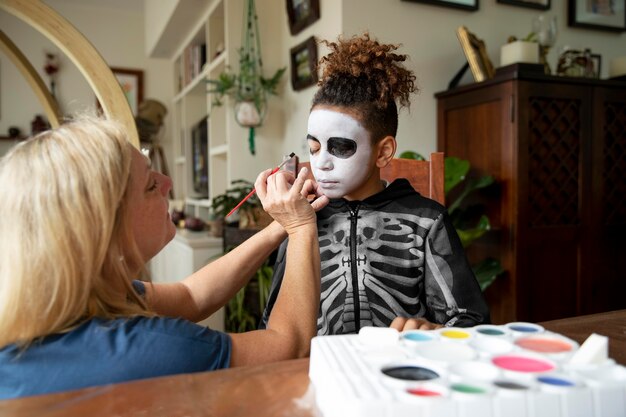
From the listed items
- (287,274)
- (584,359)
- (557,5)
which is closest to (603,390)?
(584,359)

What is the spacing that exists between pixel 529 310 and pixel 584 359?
1956 mm

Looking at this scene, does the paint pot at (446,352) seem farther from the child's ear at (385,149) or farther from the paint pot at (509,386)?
the child's ear at (385,149)

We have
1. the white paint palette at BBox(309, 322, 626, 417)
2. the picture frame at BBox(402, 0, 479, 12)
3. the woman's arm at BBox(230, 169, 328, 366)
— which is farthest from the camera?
the picture frame at BBox(402, 0, 479, 12)

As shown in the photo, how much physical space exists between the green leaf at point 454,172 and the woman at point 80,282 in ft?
5.32

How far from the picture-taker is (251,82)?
9.70 ft

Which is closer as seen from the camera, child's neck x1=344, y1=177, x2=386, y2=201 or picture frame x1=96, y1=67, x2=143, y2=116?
child's neck x1=344, y1=177, x2=386, y2=201

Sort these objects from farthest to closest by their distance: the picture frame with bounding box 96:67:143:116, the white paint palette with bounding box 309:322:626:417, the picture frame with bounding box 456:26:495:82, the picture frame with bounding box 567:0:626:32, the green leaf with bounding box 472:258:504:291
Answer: the picture frame with bounding box 96:67:143:116, the picture frame with bounding box 567:0:626:32, the picture frame with bounding box 456:26:495:82, the green leaf with bounding box 472:258:504:291, the white paint palette with bounding box 309:322:626:417

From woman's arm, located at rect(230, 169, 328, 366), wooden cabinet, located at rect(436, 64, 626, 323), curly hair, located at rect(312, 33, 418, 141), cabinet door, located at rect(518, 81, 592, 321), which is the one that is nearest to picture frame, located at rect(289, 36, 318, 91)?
wooden cabinet, located at rect(436, 64, 626, 323)

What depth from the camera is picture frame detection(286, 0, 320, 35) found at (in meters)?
2.52

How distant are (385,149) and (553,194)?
4.94ft

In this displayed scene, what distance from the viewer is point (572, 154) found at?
246 cm

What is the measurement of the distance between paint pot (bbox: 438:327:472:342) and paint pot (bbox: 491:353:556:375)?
0.22 ft

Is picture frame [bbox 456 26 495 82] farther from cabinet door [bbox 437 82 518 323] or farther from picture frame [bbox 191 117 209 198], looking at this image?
picture frame [bbox 191 117 209 198]

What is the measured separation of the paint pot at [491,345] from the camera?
619mm
